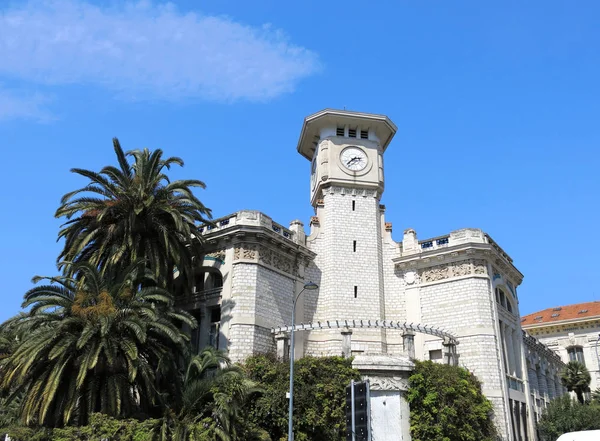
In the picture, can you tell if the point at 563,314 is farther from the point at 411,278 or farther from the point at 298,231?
the point at 298,231

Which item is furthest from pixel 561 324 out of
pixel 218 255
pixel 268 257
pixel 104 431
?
pixel 104 431

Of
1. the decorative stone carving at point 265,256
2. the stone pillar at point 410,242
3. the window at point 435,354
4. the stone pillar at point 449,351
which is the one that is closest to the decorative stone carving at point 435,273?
the stone pillar at point 410,242

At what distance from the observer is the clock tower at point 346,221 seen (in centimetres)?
3619

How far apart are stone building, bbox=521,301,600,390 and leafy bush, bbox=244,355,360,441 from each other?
4568 cm

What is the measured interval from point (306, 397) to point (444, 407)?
6881 millimetres

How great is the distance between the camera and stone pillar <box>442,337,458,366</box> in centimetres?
3347

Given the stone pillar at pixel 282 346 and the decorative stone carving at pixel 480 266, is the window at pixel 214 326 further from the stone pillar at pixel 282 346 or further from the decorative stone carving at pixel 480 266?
the decorative stone carving at pixel 480 266

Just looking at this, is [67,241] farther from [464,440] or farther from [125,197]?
[464,440]

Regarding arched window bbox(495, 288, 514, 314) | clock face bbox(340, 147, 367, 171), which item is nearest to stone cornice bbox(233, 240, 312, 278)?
clock face bbox(340, 147, 367, 171)

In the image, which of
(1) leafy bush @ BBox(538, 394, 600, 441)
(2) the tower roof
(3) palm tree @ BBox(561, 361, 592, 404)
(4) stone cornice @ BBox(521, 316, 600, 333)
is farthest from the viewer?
(4) stone cornice @ BBox(521, 316, 600, 333)

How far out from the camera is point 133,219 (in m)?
29.0

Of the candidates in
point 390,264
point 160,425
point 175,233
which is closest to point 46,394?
point 160,425

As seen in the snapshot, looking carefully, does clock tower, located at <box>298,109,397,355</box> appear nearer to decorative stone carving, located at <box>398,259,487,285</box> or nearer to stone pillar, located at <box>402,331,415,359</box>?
decorative stone carving, located at <box>398,259,487,285</box>

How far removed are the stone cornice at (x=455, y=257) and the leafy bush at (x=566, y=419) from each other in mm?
8854
